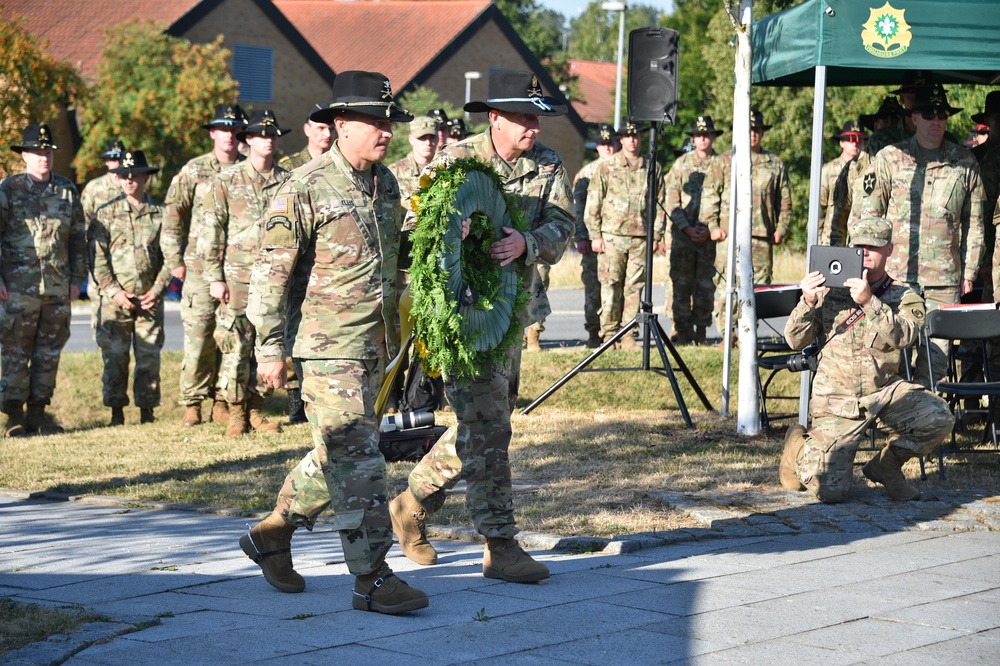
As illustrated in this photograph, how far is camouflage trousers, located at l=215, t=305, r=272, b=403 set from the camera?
1110 cm

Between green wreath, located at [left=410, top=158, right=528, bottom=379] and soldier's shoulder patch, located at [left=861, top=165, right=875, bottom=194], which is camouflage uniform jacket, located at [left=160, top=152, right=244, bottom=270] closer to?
soldier's shoulder patch, located at [left=861, top=165, right=875, bottom=194]

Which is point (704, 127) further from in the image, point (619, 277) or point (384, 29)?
point (384, 29)

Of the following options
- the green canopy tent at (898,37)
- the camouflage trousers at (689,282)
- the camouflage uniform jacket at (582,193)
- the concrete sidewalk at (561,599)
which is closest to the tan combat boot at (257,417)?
the concrete sidewalk at (561,599)

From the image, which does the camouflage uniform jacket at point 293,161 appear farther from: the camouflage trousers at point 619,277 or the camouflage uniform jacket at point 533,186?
the camouflage uniform jacket at point 533,186

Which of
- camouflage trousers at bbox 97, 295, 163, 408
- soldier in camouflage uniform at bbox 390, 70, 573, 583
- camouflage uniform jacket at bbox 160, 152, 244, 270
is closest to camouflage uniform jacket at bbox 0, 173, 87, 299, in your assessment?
camouflage trousers at bbox 97, 295, 163, 408

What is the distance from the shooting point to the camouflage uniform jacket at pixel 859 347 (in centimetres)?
815

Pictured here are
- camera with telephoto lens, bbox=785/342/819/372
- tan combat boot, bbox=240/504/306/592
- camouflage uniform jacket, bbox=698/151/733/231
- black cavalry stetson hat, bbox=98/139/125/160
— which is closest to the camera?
tan combat boot, bbox=240/504/306/592

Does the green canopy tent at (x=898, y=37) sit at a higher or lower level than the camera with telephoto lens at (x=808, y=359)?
higher

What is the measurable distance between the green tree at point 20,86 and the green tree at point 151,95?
1.62 metres

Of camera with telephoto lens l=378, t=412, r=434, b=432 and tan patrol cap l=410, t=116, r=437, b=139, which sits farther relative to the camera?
tan patrol cap l=410, t=116, r=437, b=139

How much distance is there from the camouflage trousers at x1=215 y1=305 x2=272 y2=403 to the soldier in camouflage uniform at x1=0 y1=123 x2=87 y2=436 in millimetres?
1585

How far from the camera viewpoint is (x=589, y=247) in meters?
15.9

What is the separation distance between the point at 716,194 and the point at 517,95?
9.53 metres

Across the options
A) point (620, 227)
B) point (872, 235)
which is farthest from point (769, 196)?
point (872, 235)
